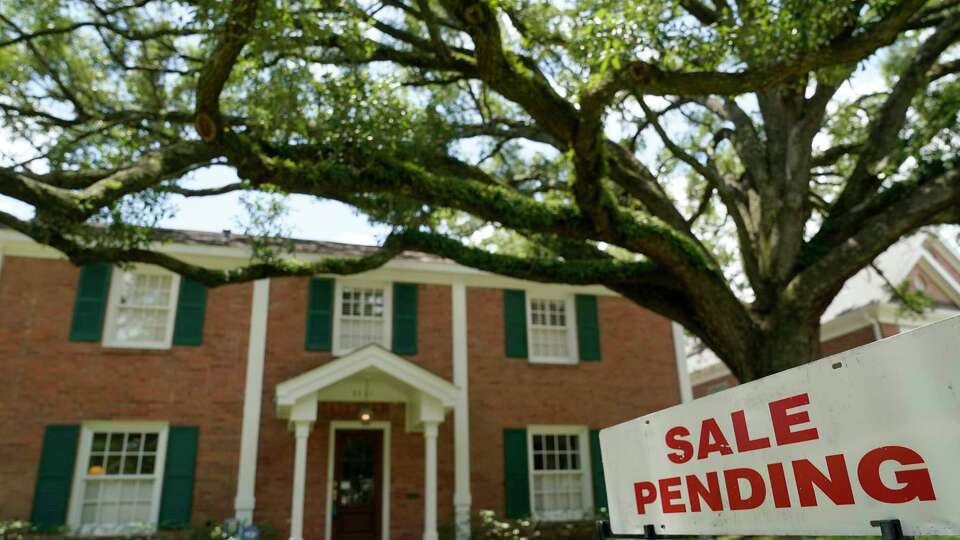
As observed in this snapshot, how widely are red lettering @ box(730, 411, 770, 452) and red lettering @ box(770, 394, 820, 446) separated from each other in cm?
9

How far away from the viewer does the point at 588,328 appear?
15.0m

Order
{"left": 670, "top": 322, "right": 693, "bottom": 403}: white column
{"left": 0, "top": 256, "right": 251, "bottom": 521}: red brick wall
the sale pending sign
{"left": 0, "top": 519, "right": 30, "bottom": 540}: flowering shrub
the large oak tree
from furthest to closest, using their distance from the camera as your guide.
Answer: {"left": 670, "top": 322, "right": 693, "bottom": 403}: white column, {"left": 0, "top": 256, "right": 251, "bottom": 521}: red brick wall, {"left": 0, "top": 519, "right": 30, "bottom": 540}: flowering shrub, the large oak tree, the sale pending sign

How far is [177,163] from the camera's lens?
6.82 m

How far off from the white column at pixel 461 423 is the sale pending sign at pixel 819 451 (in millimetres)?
9193

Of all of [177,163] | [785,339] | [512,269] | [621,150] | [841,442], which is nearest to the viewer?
[841,442]

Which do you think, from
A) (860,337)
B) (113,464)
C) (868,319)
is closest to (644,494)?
(113,464)

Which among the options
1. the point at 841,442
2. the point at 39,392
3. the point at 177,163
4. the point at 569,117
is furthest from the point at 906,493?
the point at 39,392

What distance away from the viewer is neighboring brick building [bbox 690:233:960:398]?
17.5 metres

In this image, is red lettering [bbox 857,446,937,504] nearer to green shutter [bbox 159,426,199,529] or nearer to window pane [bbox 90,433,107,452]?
green shutter [bbox 159,426,199,529]

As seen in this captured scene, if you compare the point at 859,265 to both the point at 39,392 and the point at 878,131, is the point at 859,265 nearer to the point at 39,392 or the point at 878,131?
the point at 878,131

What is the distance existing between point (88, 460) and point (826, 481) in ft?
39.9

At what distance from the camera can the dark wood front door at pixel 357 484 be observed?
41.1 ft

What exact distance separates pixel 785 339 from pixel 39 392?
455 inches

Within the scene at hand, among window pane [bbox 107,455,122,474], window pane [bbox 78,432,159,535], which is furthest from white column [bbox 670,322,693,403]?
window pane [bbox 107,455,122,474]
